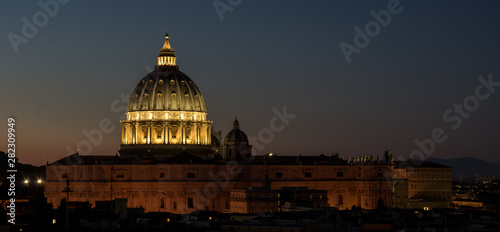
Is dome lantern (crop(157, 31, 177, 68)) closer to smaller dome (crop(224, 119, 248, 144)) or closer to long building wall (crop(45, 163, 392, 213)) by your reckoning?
smaller dome (crop(224, 119, 248, 144))

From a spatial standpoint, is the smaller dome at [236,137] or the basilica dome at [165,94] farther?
the basilica dome at [165,94]

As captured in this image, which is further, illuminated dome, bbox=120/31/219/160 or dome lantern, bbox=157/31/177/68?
dome lantern, bbox=157/31/177/68

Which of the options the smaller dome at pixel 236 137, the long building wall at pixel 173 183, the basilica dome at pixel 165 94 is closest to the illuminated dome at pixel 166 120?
the basilica dome at pixel 165 94

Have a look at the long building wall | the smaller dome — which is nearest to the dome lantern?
the smaller dome

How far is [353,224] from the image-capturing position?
96.7 metres

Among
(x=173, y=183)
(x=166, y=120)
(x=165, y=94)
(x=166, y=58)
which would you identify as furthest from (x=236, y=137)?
(x=166, y=58)

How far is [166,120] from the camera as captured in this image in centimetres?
16150

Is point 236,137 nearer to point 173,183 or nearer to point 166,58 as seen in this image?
point 173,183

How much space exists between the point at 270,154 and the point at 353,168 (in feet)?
34.3

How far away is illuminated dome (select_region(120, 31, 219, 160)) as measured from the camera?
160875mm

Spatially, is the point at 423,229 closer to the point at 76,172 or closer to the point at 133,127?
the point at 76,172

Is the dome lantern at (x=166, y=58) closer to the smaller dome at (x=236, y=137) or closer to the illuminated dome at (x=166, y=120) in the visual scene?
the illuminated dome at (x=166, y=120)

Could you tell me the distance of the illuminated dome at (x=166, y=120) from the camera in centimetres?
16088

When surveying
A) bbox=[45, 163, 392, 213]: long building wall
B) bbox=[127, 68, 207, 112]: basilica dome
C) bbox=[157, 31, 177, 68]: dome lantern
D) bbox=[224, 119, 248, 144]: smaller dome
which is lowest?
bbox=[45, 163, 392, 213]: long building wall
